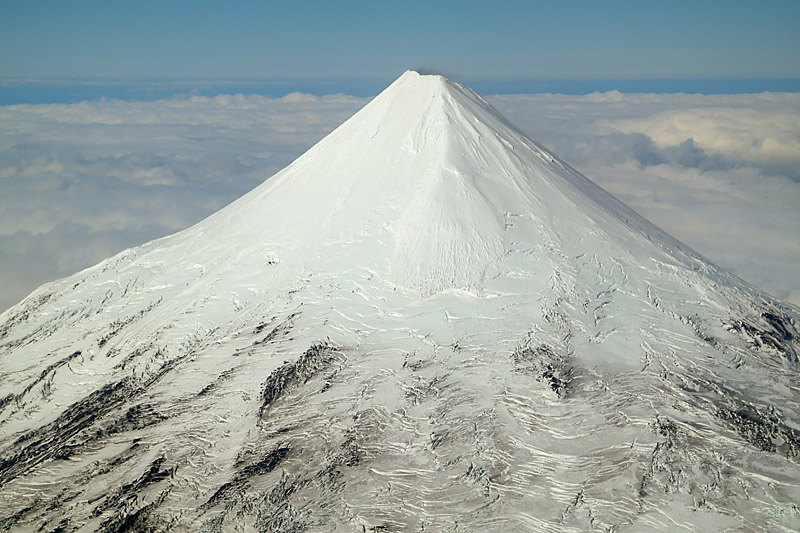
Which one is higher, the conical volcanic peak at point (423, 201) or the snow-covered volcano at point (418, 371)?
the conical volcanic peak at point (423, 201)

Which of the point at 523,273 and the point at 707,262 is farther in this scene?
the point at 707,262

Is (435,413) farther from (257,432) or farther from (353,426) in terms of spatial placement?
(257,432)

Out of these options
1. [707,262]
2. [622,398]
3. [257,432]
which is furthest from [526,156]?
[257,432]

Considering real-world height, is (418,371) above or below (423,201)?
below

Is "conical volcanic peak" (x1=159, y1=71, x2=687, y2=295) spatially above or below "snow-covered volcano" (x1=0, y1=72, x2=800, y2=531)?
above

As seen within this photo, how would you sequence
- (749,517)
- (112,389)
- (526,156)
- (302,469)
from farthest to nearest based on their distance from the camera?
(526,156), (112,389), (302,469), (749,517)

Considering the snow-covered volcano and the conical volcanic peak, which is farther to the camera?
the conical volcanic peak

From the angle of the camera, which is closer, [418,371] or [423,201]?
[418,371]

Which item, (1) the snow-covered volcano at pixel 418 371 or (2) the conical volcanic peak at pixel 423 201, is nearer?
(1) the snow-covered volcano at pixel 418 371
